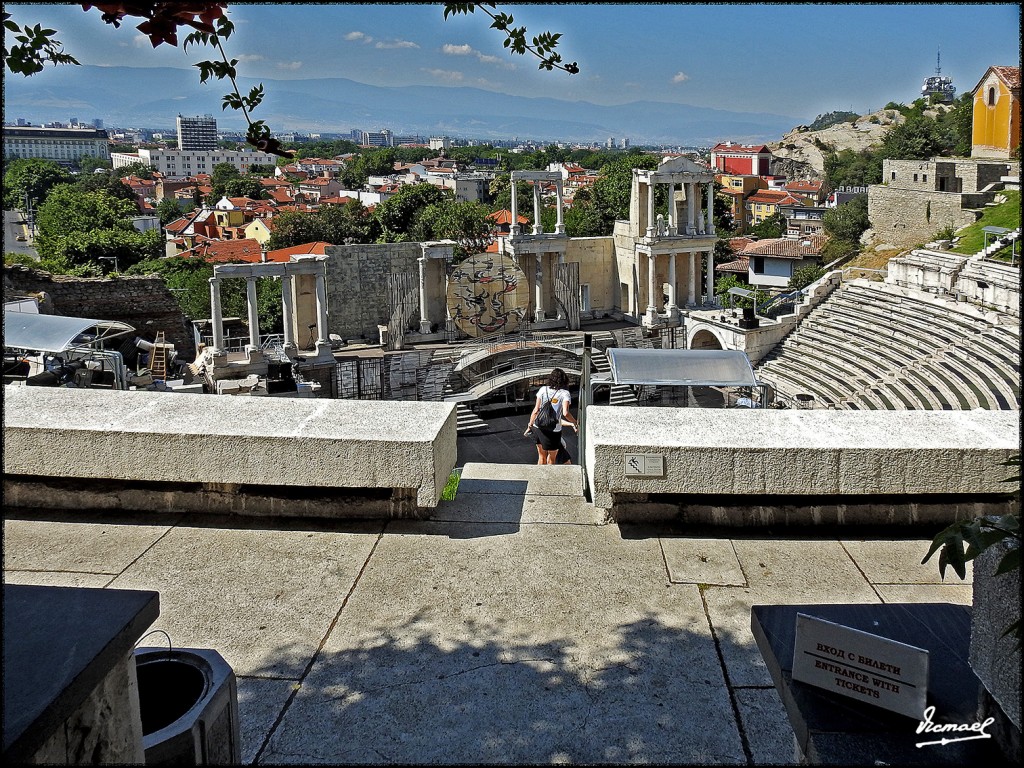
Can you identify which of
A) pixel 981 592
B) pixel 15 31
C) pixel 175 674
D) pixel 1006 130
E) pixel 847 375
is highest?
pixel 1006 130

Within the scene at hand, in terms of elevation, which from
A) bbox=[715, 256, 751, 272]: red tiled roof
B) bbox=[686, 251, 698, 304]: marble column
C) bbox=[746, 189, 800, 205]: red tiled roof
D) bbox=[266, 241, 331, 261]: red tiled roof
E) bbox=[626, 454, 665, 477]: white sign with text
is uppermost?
bbox=[746, 189, 800, 205]: red tiled roof

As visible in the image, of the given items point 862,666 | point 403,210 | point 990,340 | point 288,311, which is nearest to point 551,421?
point 862,666

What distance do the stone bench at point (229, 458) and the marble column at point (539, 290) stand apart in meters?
27.6

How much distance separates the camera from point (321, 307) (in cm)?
2711

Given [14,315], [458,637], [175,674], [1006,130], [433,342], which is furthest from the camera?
[1006,130]

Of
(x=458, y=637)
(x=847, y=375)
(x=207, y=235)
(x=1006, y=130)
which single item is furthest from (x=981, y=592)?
(x=207, y=235)

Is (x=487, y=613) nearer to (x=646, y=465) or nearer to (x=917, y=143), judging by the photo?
(x=646, y=465)

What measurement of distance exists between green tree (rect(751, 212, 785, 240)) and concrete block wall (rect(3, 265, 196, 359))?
58508 mm

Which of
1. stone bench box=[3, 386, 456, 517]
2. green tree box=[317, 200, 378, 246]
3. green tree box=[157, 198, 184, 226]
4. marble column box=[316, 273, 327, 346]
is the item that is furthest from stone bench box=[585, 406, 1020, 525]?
green tree box=[157, 198, 184, 226]

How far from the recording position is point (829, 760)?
189 cm

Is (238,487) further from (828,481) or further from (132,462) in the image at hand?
(828,481)

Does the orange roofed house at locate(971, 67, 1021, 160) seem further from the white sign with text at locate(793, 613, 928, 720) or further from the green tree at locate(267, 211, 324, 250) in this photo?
the white sign with text at locate(793, 613, 928, 720)

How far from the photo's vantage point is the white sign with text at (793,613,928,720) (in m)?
2.03

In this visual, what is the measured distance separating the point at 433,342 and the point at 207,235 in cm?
5519
